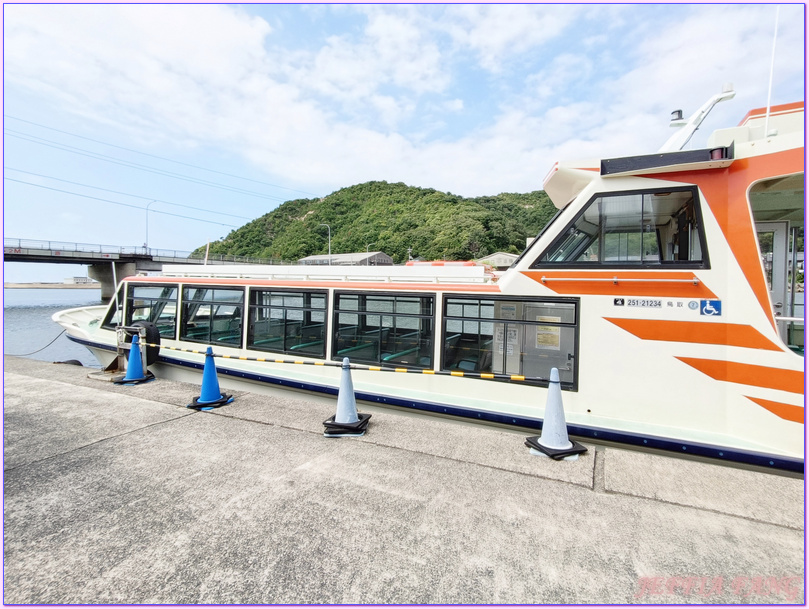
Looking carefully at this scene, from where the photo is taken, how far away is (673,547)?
8.54ft

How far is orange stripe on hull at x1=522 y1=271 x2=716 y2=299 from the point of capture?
4051mm

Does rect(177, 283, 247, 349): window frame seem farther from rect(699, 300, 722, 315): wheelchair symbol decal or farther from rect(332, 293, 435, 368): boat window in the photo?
rect(699, 300, 722, 315): wheelchair symbol decal

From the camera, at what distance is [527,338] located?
16.1 feet

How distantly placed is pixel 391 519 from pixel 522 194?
11291 cm

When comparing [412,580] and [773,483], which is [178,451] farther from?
[773,483]

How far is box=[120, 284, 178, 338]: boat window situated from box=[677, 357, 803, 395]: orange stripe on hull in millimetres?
8179

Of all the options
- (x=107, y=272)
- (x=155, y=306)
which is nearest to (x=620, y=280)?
(x=155, y=306)

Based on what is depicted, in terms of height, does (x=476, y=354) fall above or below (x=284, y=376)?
above

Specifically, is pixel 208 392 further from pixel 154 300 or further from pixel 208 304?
pixel 154 300

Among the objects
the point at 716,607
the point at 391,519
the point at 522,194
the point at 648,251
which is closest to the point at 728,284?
the point at 648,251

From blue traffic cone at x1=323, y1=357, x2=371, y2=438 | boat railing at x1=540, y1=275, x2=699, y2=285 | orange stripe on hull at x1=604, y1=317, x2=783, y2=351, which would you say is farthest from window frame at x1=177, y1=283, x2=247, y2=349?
orange stripe on hull at x1=604, y1=317, x2=783, y2=351

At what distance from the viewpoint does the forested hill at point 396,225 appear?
68.5 metres

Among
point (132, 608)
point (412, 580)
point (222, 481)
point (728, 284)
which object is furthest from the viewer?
point (728, 284)

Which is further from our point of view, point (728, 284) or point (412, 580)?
point (728, 284)
